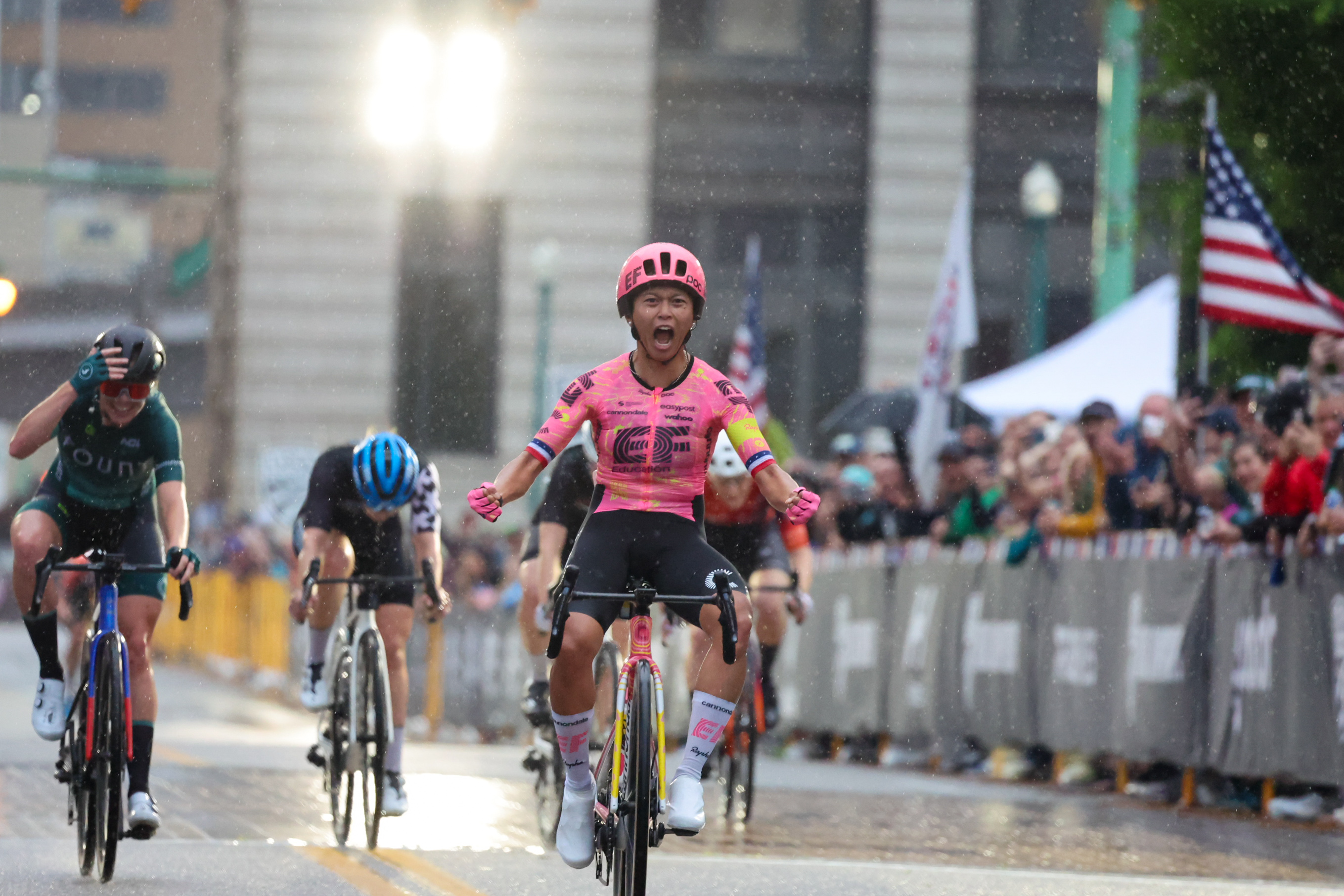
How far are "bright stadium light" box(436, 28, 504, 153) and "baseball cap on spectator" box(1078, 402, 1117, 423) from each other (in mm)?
19680

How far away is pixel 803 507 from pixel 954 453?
32.0 feet

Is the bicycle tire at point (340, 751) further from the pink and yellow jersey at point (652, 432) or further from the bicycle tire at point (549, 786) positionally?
the pink and yellow jersey at point (652, 432)

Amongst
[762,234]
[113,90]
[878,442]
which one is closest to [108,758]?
[878,442]

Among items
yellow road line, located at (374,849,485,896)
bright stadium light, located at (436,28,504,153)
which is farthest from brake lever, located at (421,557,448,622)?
bright stadium light, located at (436,28,504,153)

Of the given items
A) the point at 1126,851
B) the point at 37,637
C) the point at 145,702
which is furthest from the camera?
the point at 1126,851

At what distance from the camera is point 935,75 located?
111ft

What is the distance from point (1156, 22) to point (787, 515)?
9.77 meters

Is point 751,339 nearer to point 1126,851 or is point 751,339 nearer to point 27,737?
point 27,737

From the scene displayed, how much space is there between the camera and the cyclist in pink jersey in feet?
26.3

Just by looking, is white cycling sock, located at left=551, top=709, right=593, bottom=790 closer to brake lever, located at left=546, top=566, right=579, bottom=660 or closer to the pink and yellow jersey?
brake lever, located at left=546, top=566, right=579, bottom=660

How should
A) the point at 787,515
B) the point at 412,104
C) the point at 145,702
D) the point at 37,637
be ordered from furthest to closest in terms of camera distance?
the point at 412,104 → the point at 37,637 → the point at 145,702 → the point at 787,515

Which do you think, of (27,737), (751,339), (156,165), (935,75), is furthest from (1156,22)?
(156,165)

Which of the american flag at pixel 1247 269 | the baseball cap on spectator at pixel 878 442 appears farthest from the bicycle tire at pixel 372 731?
the baseball cap on spectator at pixel 878 442

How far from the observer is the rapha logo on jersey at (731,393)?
8258 mm
